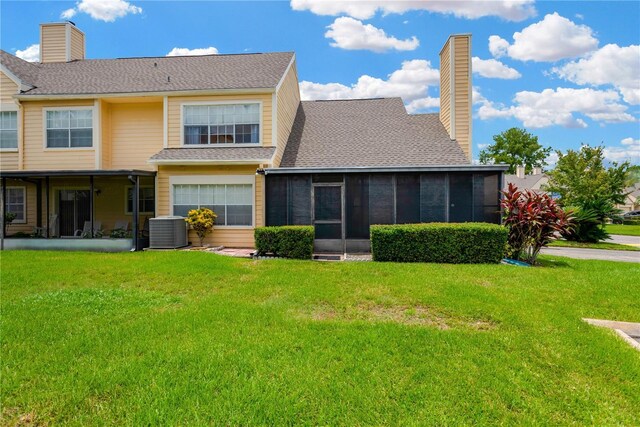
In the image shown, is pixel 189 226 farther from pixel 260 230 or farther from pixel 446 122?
pixel 446 122

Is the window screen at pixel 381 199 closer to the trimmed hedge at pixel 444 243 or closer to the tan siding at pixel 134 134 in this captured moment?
the trimmed hedge at pixel 444 243

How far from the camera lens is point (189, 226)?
512 inches

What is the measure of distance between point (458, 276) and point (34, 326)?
7.43 m

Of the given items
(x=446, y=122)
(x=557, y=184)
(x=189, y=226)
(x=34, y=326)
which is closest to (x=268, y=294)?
(x=34, y=326)

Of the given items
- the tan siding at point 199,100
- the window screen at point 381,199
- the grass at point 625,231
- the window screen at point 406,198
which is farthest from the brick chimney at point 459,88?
the grass at point 625,231

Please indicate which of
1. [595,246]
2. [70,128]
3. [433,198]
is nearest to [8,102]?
[70,128]

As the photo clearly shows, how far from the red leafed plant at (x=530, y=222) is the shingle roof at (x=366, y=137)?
12.3ft

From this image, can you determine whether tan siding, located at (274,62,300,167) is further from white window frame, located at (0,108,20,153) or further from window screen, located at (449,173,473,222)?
white window frame, located at (0,108,20,153)

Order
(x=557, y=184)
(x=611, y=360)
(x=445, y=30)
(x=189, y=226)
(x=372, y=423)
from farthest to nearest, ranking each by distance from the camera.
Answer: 1. (x=557, y=184)
2. (x=445, y=30)
3. (x=189, y=226)
4. (x=611, y=360)
5. (x=372, y=423)

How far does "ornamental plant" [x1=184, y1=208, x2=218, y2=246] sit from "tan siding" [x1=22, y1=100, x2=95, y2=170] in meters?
5.39

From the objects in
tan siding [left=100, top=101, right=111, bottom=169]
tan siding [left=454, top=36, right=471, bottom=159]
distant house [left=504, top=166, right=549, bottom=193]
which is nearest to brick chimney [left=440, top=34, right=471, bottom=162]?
tan siding [left=454, top=36, right=471, bottom=159]

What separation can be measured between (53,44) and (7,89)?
4170mm

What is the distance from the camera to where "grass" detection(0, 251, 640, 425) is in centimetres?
285

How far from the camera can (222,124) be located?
536 inches
